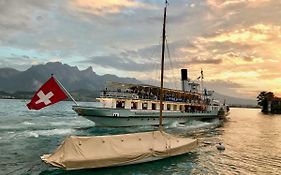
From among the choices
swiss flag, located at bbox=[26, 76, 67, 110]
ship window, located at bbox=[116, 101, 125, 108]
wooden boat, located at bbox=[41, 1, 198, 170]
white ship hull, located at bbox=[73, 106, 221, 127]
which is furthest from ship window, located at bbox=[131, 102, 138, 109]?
swiss flag, located at bbox=[26, 76, 67, 110]

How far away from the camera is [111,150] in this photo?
20734 mm

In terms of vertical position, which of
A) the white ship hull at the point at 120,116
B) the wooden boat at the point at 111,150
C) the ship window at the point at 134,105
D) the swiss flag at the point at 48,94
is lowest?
the wooden boat at the point at 111,150

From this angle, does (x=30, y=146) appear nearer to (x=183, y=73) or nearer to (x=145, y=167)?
(x=145, y=167)

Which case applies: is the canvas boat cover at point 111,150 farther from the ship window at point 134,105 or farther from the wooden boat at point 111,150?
the ship window at point 134,105

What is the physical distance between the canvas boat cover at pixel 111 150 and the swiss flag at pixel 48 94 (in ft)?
10.9

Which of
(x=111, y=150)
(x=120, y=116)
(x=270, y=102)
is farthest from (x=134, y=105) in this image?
(x=270, y=102)

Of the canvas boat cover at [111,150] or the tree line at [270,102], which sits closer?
the canvas boat cover at [111,150]

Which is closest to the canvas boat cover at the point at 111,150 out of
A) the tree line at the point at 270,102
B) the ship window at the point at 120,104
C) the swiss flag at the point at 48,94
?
the swiss flag at the point at 48,94

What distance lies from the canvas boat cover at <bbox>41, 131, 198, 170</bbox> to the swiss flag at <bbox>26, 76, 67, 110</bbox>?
3.31 m

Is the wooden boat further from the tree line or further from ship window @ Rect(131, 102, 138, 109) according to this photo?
the tree line

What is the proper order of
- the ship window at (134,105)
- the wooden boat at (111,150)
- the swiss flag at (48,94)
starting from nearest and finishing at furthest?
the wooden boat at (111,150)
the swiss flag at (48,94)
the ship window at (134,105)

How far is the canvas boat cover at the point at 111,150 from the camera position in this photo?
18812 millimetres

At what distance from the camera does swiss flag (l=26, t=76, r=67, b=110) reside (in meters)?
20.4

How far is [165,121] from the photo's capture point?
51.9 meters
